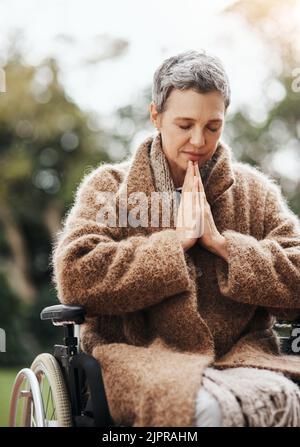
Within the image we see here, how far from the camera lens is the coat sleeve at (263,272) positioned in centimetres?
224

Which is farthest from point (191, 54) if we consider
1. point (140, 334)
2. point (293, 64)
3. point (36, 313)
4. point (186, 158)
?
point (36, 313)

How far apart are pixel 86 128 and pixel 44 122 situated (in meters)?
0.75

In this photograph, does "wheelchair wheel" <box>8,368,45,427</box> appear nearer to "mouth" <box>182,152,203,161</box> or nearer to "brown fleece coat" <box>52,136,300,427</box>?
"brown fleece coat" <box>52,136,300,427</box>

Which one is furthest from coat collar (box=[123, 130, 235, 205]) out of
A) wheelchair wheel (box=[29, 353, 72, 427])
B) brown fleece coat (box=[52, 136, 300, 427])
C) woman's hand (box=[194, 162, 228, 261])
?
wheelchair wheel (box=[29, 353, 72, 427])

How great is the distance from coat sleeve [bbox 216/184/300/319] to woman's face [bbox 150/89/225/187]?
27cm

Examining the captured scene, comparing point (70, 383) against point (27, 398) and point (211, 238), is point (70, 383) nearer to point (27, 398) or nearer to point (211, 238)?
point (27, 398)

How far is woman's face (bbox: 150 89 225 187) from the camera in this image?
7.44ft

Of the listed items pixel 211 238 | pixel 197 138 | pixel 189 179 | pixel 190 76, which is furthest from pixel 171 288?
pixel 190 76

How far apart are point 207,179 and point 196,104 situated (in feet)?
0.89

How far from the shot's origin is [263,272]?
226 cm

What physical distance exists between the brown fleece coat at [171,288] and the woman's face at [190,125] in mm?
94

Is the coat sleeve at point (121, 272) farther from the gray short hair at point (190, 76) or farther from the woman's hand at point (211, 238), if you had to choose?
the gray short hair at point (190, 76)
